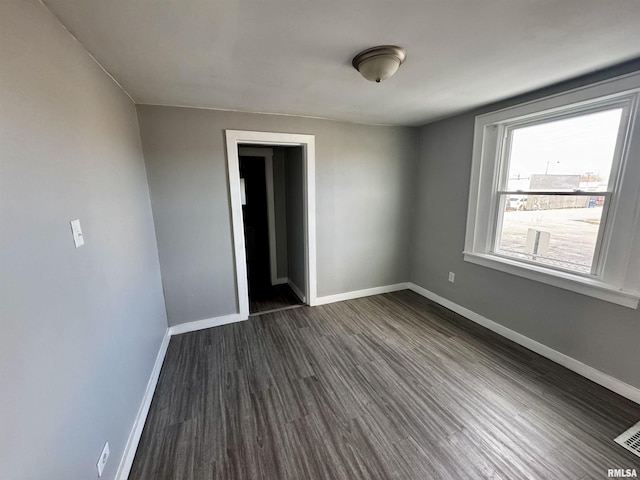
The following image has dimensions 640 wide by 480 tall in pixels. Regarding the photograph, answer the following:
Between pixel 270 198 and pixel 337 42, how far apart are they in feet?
9.32

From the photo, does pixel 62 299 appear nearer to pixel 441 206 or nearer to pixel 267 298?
pixel 267 298

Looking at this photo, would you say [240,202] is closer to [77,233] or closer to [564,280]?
[77,233]

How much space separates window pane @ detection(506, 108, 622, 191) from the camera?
77.8 inches

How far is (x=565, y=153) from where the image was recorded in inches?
87.1

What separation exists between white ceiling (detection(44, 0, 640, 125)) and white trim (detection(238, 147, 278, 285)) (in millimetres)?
1626

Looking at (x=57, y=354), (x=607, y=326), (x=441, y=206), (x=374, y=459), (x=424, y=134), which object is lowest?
(x=374, y=459)

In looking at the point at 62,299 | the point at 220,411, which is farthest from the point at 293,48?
the point at 220,411

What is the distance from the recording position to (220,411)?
6.04ft

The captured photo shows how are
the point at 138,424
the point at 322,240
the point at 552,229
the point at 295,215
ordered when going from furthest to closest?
the point at 295,215, the point at 322,240, the point at 552,229, the point at 138,424

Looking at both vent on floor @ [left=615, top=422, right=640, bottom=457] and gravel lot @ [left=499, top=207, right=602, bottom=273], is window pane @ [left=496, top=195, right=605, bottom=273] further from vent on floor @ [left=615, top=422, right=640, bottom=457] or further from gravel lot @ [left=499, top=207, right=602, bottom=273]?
vent on floor @ [left=615, top=422, right=640, bottom=457]

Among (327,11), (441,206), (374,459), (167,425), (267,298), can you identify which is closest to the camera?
(327,11)

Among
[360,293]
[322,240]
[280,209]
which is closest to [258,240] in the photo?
[280,209]

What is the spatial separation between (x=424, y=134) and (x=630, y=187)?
212cm
